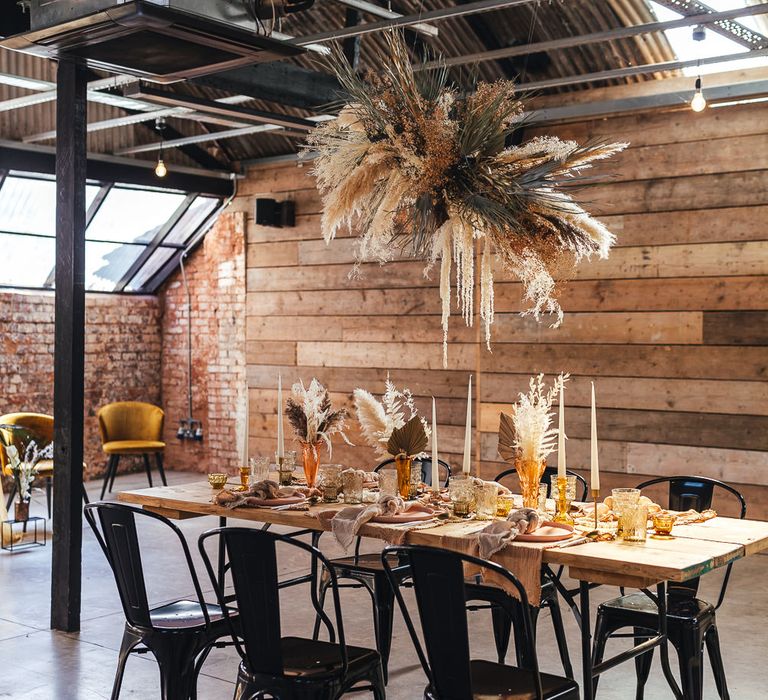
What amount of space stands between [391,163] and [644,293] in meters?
3.92

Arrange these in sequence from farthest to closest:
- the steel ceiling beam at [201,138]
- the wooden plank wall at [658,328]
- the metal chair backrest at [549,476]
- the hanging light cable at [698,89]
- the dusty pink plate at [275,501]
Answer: the steel ceiling beam at [201,138], the wooden plank wall at [658,328], the hanging light cable at [698,89], the metal chair backrest at [549,476], the dusty pink plate at [275,501]

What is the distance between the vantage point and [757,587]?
19.9ft

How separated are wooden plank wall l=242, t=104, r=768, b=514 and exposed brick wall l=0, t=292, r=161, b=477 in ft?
10.8

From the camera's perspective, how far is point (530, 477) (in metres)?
3.82

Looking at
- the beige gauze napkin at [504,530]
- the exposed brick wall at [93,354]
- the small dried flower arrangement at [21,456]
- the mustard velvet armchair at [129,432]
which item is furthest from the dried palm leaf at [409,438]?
the exposed brick wall at [93,354]

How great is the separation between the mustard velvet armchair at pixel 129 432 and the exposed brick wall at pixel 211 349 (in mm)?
915

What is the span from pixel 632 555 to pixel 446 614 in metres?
0.63

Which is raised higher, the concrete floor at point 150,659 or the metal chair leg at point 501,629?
the metal chair leg at point 501,629

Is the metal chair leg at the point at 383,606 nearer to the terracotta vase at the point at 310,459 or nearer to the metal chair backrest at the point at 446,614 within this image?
the terracotta vase at the point at 310,459

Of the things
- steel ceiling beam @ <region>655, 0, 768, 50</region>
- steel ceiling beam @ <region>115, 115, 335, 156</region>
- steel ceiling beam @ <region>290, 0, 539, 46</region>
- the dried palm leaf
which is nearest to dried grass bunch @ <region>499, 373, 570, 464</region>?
the dried palm leaf

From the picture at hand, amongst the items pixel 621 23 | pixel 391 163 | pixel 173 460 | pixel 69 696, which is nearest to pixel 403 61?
pixel 391 163

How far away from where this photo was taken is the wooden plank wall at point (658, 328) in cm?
Result: 690

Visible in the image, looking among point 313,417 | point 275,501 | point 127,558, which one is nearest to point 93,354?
point 313,417

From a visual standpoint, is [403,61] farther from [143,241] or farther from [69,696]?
[143,241]
